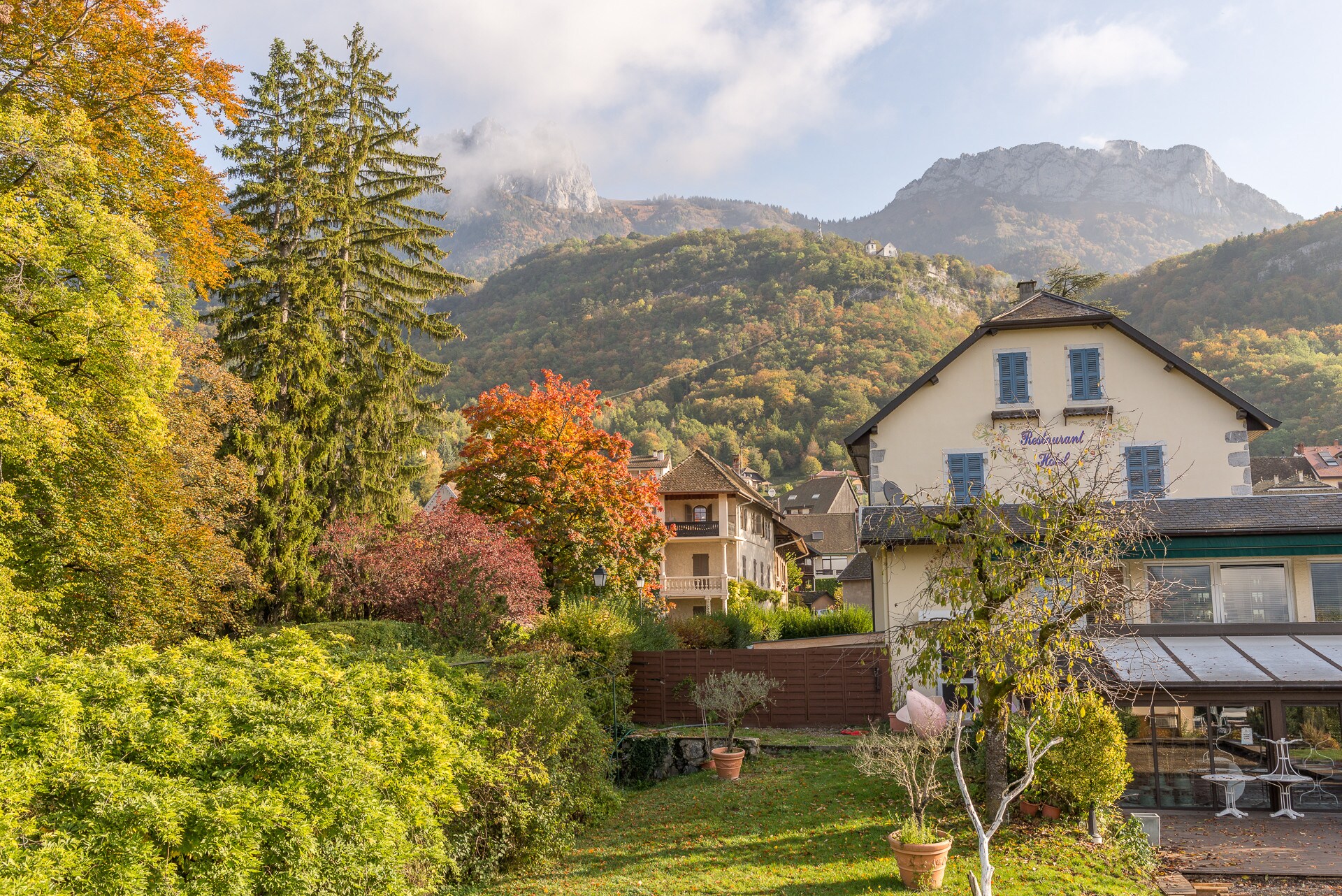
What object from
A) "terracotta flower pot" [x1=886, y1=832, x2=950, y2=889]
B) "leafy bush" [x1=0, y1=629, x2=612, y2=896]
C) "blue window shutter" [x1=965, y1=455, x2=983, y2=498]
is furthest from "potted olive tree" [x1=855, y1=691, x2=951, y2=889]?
"blue window shutter" [x1=965, y1=455, x2=983, y2=498]

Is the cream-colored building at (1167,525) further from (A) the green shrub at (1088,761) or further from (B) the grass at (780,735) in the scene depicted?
(B) the grass at (780,735)

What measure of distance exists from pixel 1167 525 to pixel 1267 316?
67.2 meters

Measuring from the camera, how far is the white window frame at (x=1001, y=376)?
2184 centimetres

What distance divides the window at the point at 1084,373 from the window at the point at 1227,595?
196 inches

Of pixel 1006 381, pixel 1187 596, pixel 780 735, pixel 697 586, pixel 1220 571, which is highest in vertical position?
pixel 1006 381

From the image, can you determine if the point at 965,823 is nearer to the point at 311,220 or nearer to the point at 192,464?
the point at 192,464

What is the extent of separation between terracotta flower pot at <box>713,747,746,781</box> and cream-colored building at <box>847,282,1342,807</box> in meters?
4.53

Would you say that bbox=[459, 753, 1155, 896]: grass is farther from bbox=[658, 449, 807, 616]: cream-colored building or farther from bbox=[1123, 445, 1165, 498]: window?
bbox=[658, 449, 807, 616]: cream-colored building

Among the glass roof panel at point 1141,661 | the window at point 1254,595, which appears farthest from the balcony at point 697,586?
the glass roof panel at point 1141,661

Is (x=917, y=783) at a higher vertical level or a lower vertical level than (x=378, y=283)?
lower

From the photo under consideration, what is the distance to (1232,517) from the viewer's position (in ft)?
60.7

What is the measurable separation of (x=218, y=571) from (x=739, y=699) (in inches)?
→ 430

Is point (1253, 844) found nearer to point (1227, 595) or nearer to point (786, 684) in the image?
point (1227, 595)

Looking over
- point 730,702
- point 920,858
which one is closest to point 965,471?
point 730,702
